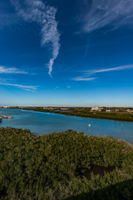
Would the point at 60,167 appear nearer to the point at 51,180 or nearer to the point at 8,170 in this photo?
the point at 51,180

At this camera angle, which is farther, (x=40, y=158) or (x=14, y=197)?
(x=40, y=158)

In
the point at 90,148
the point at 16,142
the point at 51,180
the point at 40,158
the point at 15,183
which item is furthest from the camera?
the point at 90,148

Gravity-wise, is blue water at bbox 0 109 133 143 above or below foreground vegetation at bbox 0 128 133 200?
below

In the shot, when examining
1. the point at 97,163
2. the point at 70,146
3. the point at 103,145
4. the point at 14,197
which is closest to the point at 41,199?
the point at 14,197

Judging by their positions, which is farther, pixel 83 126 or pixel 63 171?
pixel 83 126

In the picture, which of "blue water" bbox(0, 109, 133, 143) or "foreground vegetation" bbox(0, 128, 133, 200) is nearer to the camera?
"foreground vegetation" bbox(0, 128, 133, 200)

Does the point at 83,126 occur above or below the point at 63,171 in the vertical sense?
below

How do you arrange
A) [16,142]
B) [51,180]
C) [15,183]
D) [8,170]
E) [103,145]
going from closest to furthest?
[15,183]
[8,170]
[51,180]
[16,142]
[103,145]

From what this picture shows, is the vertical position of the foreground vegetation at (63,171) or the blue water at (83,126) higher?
the foreground vegetation at (63,171)
